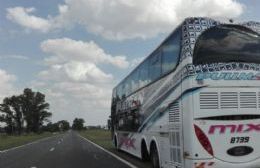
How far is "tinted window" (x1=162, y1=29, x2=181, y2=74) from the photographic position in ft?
40.0

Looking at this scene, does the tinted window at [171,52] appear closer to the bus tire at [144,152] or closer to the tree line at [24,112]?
the bus tire at [144,152]

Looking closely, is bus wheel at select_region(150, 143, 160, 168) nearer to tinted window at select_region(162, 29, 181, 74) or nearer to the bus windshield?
tinted window at select_region(162, 29, 181, 74)

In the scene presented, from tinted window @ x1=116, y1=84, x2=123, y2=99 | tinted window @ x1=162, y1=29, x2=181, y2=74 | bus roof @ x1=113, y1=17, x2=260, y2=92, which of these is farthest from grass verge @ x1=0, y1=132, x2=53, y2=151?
bus roof @ x1=113, y1=17, x2=260, y2=92

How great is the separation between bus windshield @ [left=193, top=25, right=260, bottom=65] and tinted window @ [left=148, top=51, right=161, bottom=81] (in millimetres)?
3317

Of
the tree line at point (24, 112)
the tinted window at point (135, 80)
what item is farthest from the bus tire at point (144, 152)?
the tree line at point (24, 112)

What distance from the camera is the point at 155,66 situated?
15.4 m

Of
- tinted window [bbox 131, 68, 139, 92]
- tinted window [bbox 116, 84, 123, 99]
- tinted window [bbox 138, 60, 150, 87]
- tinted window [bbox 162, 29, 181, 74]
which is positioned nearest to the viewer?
tinted window [bbox 162, 29, 181, 74]

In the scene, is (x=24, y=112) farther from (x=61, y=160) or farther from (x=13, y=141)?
(x=61, y=160)

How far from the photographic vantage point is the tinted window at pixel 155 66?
14.8 metres

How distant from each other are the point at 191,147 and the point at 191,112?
2.57 ft

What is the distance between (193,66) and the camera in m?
11.1

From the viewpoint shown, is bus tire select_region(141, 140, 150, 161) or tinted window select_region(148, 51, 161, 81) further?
bus tire select_region(141, 140, 150, 161)

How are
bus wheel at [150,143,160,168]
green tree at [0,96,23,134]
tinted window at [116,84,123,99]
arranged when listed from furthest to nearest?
green tree at [0,96,23,134] < tinted window at [116,84,123,99] < bus wheel at [150,143,160,168]

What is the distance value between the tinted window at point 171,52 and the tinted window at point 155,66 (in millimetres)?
677
